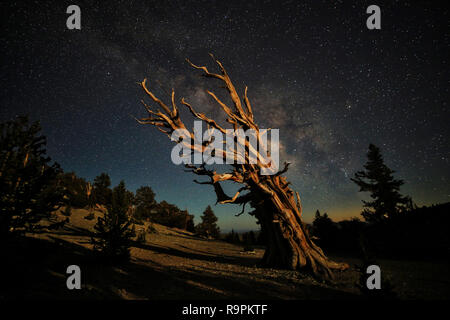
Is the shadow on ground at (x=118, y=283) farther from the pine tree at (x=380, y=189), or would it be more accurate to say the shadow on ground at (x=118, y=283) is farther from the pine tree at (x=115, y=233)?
the pine tree at (x=380, y=189)

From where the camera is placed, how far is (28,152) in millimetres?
4816

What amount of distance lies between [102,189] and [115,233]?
3349 centimetres

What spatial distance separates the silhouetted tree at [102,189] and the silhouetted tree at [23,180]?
3251 centimetres

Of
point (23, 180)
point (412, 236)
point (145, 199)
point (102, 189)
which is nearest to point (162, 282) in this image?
point (23, 180)

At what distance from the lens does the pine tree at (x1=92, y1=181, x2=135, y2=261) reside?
826 cm

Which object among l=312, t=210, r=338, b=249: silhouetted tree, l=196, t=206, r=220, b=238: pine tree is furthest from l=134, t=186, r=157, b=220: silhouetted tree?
l=312, t=210, r=338, b=249: silhouetted tree

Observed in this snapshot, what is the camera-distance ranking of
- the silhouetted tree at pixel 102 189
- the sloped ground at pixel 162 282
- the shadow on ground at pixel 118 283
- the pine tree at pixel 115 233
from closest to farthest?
the shadow on ground at pixel 118 283 < the sloped ground at pixel 162 282 < the pine tree at pixel 115 233 < the silhouetted tree at pixel 102 189

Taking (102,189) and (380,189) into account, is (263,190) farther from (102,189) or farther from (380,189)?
(102,189)

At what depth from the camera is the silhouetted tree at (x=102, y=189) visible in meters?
34.0

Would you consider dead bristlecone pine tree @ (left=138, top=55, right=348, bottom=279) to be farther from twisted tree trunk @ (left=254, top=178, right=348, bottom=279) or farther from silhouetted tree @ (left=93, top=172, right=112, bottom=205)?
silhouetted tree @ (left=93, top=172, right=112, bottom=205)

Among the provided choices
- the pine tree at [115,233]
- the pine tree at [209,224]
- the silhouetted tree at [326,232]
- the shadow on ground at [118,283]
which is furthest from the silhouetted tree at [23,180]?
the pine tree at [209,224]

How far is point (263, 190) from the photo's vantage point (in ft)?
28.4

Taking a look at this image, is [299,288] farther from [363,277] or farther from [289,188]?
[289,188]

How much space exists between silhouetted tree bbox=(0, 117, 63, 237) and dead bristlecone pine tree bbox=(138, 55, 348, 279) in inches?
167
